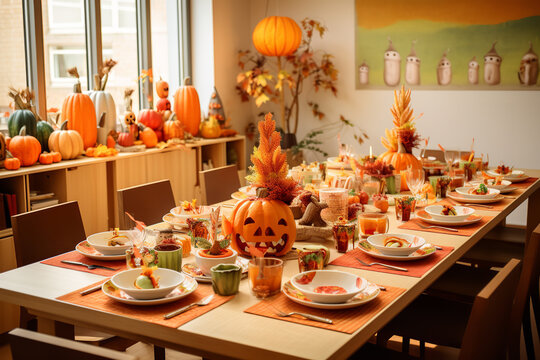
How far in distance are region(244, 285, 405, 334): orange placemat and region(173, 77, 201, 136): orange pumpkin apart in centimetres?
350

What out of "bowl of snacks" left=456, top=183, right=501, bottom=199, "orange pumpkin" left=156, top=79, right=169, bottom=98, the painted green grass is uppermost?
the painted green grass

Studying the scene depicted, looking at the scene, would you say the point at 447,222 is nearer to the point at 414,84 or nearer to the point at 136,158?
the point at 136,158

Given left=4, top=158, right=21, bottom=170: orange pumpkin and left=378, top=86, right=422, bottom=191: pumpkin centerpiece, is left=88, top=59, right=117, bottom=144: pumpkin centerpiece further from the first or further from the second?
left=378, top=86, right=422, bottom=191: pumpkin centerpiece

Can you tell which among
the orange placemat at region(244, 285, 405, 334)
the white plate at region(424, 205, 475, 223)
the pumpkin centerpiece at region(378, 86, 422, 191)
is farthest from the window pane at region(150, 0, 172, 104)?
the orange placemat at region(244, 285, 405, 334)

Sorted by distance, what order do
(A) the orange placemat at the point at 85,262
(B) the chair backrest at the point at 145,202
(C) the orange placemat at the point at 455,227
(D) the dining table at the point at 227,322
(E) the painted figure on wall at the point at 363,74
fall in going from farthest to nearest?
1. (E) the painted figure on wall at the point at 363,74
2. (B) the chair backrest at the point at 145,202
3. (C) the orange placemat at the point at 455,227
4. (A) the orange placemat at the point at 85,262
5. (D) the dining table at the point at 227,322

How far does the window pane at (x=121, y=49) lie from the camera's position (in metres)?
4.88

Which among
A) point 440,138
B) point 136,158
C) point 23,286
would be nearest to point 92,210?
point 136,158

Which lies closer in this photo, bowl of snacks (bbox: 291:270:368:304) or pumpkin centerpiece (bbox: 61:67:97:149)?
bowl of snacks (bbox: 291:270:368:304)

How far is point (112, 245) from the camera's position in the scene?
210 centimetres

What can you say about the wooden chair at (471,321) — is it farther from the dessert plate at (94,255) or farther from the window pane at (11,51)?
the window pane at (11,51)

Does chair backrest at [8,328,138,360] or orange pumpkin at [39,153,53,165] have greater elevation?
orange pumpkin at [39,153,53,165]

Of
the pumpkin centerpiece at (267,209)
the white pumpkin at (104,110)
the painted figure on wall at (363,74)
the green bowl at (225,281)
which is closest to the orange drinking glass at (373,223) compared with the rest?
the pumpkin centerpiece at (267,209)

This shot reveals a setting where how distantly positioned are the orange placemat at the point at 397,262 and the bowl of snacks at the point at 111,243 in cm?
70

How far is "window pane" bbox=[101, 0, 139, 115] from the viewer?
488 centimetres
